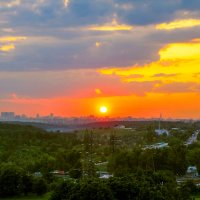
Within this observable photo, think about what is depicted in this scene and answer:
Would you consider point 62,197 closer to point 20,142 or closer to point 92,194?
point 92,194

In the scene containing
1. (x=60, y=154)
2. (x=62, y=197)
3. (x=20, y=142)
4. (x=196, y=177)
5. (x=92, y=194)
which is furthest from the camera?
(x=20, y=142)

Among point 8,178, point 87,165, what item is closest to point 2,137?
point 87,165

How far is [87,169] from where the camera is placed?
4181cm

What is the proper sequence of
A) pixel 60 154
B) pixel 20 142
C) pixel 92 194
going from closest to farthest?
pixel 92 194
pixel 60 154
pixel 20 142

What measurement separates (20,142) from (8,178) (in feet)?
82.0

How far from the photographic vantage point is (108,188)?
23.5m

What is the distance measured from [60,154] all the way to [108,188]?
28.2 m

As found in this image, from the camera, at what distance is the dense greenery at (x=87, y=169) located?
24125mm

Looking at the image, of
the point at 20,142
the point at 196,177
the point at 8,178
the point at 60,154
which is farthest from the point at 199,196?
the point at 20,142

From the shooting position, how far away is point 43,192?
3675 centimetres

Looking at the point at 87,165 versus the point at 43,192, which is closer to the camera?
the point at 43,192

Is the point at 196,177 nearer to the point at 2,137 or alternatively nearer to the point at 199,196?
the point at 199,196

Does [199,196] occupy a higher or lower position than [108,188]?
lower

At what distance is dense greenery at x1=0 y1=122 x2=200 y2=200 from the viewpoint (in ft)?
79.2
